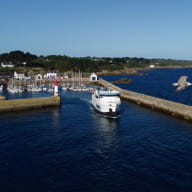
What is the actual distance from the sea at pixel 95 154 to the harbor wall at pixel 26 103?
23.0 ft

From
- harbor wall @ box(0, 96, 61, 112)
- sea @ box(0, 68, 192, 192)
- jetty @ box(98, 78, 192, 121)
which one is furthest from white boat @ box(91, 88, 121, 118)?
harbor wall @ box(0, 96, 61, 112)

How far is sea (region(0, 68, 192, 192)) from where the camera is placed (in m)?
31.6

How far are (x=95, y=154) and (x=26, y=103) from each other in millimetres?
41056

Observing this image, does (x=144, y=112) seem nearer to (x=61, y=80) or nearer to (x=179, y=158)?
(x=179, y=158)

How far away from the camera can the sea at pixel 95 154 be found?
3161 centimetres

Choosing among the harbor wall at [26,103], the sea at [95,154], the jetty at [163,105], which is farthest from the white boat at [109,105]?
the harbor wall at [26,103]

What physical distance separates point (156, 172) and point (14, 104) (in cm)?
4960

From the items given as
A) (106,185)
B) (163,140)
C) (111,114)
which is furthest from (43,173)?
(111,114)

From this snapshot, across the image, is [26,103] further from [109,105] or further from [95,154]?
[95,154]

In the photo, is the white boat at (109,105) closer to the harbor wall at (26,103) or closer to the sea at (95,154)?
the sea at (95,154)

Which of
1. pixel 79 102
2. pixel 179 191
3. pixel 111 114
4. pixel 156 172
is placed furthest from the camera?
pixel 79 102

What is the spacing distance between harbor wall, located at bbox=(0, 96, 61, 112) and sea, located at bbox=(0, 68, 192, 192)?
702cm

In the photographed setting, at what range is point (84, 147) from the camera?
43719 mm

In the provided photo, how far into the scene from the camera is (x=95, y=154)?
40.8 meters
